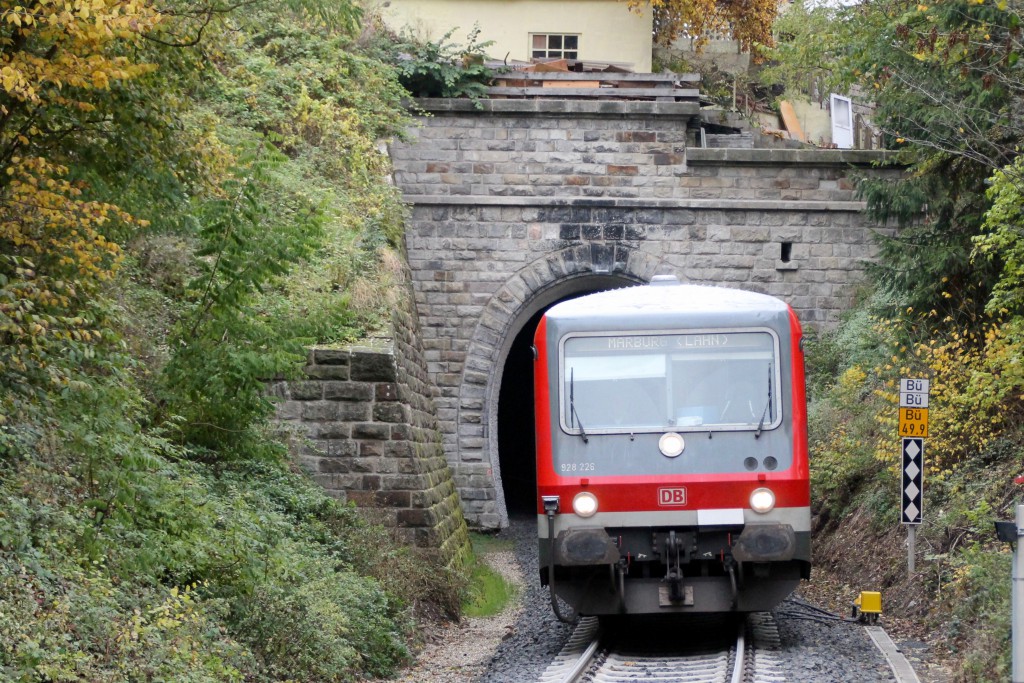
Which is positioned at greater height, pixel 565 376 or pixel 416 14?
pixel 416 14

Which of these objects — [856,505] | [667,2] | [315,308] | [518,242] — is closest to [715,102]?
[667,2]

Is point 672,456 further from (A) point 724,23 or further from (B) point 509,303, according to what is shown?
(A) point 724,23

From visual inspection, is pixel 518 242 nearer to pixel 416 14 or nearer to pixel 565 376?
pixel 416 14

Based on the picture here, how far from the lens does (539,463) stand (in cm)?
954

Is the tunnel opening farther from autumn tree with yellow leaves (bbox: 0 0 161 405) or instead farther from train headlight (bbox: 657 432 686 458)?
autumn tree with yellow leaves (bbox: 0 0 161 405)

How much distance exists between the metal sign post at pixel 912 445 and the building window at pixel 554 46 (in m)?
14.2

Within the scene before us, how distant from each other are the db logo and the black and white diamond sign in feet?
10.6

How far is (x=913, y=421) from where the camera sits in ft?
38.3

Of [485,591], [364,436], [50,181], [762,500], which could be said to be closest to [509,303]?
[485,591]

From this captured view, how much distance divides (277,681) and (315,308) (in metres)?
3.65

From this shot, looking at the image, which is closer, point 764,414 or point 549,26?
point 764,414

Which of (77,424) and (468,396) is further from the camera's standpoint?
(468,396)

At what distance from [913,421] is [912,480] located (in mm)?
543

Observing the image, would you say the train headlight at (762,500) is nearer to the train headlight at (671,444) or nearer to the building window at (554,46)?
the train headlight at (671,444)
